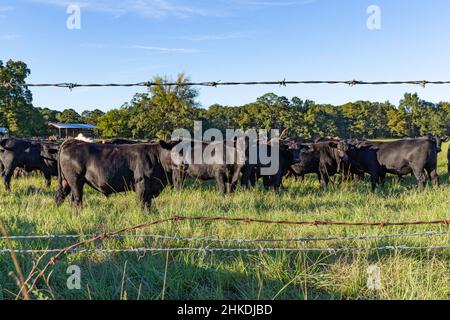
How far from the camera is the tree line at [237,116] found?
1573 inches

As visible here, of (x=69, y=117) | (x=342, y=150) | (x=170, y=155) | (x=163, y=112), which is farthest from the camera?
(x=69, y=117)

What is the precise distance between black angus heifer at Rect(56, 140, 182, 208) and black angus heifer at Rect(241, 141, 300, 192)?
11.1 feet

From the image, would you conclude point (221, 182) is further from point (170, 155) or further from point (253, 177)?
point (170, 155)

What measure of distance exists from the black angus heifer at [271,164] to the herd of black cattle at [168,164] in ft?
0.09

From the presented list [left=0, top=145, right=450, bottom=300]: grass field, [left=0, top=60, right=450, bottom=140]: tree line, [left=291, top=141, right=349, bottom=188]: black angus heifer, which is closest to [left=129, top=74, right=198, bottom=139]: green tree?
[left=0, top=60, right=450, bottom=140]: tree line

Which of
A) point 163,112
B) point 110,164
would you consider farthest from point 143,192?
point 163,112

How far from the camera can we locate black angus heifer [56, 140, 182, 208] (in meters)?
7.04

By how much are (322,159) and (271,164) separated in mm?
2271

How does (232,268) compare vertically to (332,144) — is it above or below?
below

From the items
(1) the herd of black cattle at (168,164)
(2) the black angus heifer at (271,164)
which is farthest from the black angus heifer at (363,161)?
(2) the black angus heifer at (271,164)

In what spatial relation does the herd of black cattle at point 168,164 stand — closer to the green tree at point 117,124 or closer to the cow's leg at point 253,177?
the cow's leg at point 253,177

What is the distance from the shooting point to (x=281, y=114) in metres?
48.4

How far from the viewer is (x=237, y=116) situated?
2137 inches

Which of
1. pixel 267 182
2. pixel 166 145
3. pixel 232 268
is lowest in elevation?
pixel 267 182
